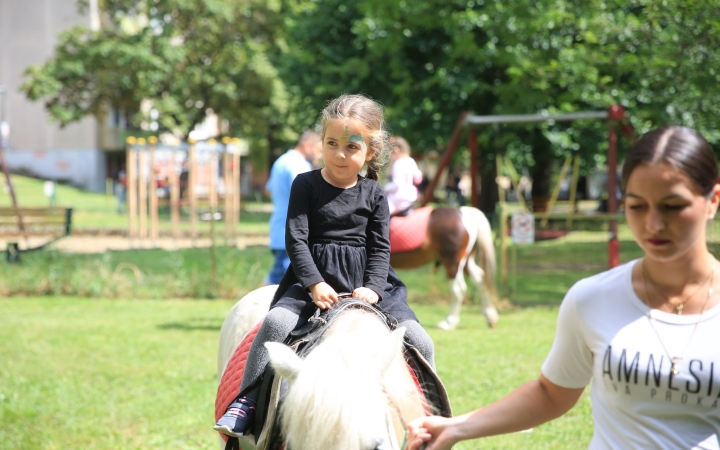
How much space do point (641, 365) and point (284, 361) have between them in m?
1.04

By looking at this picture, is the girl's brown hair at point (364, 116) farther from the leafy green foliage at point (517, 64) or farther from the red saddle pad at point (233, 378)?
the leafy green foliage at point (517, 64)

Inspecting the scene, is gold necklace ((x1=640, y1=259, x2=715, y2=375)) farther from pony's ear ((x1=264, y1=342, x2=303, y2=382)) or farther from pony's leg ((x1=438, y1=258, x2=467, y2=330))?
pony's leg ((x1=438, y1=258, x2=467, y2=330))

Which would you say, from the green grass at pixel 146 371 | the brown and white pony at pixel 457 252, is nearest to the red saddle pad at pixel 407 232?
the brown and white pony at pixel 457 252

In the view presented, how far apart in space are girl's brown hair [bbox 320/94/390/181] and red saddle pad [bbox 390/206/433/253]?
253 inches

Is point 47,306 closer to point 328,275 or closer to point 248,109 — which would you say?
point 328,275

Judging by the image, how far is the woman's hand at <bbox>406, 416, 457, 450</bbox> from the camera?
208 centimetres

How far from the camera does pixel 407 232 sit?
9711 millimetres

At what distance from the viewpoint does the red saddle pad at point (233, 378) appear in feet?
10.3

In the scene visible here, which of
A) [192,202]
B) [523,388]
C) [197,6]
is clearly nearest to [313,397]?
[523,388]

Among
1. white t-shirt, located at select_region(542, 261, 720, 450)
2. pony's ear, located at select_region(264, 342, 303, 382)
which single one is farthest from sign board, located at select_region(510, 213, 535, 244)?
white t-shirt, located at select_region(542, 261, 720, 450)

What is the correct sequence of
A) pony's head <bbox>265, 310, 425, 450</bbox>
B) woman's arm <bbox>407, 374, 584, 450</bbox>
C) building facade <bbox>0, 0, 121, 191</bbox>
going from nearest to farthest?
woman's arm <bbox>407, 374, 584, 450</bbox>, pony's head <bbox>265, 310, 425, 450</bbox>, building facade <bbox>0, 0, 121, 191</bbox>

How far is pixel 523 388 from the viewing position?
209cm

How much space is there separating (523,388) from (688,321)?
0.51 m

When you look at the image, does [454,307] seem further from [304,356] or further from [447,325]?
[304,356]
